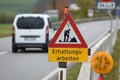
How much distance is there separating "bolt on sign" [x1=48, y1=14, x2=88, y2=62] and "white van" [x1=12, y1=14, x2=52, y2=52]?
16.3 m

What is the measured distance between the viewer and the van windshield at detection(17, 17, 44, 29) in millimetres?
27281

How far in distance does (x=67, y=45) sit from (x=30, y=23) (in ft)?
A: 55.1

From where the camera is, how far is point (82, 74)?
12.2 metres

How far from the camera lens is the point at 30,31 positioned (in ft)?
90.0

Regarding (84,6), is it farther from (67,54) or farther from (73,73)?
(67,54)

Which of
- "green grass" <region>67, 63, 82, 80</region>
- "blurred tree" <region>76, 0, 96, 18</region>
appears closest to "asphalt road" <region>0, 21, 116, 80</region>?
"green grass" <region>67, 63, 82, 80</region>

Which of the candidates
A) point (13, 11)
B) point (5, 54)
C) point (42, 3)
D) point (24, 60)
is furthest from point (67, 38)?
point (42, 3)

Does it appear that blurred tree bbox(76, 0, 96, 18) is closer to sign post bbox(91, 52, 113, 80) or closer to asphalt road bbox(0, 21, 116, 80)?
asphalt road bbox(0, 21, 116, 80)

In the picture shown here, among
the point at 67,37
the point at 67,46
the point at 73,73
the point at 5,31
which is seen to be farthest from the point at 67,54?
the point at 5,31

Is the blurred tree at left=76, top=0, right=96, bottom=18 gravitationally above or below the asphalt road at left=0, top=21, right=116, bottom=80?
below

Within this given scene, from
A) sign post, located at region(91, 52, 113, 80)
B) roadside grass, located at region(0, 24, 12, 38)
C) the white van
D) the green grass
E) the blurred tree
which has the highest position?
sign post, located at region(91, 52, 113, 80)

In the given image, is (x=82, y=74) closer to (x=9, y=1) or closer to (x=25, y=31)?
(x=25, y=31)

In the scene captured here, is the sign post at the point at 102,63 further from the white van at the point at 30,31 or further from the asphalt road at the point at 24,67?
the white van at the point at 30,31

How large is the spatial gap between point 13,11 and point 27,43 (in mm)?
80815
